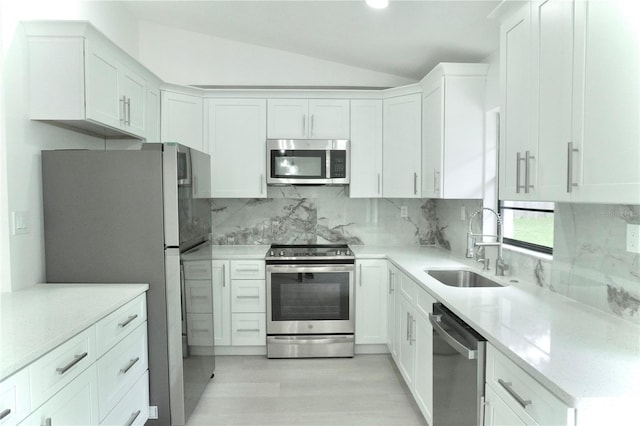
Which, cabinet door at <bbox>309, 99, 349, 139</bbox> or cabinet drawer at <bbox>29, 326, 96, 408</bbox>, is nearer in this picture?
cabinet drawer at <bbox>29, 326, 96, 408</bbox>

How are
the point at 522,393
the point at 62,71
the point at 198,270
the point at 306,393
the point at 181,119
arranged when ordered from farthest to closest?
1. the point at 181,119
2. the point at 306,393
3. the point at 198,270
4. the point at 62,71
5. the point at 522,393

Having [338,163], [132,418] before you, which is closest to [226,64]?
[338,163]

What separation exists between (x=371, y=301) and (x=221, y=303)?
1.31 m

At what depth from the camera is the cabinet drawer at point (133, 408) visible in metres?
1.93

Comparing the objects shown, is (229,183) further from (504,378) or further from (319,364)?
(504,378)

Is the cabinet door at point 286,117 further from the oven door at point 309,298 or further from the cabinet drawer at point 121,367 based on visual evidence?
the cabinet drawer at point 121,367

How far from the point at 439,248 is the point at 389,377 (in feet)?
4.48

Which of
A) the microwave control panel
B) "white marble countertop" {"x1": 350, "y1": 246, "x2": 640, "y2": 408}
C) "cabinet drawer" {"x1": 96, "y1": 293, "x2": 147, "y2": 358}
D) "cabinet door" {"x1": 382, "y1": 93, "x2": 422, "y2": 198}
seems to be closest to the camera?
"white marble countertop" {"x1": 350, "y1": 246, "x2": 640, "y2": 408}

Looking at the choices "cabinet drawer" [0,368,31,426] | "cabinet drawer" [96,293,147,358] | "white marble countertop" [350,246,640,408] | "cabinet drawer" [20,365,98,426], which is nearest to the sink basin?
"white marble countertop" [350,246,640,408]

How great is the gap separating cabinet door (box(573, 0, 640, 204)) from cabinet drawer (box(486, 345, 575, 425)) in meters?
0.63

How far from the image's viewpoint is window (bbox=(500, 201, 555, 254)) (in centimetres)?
231

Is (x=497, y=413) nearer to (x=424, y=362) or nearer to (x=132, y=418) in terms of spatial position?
(x=424, y=362)

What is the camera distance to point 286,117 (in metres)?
3.71

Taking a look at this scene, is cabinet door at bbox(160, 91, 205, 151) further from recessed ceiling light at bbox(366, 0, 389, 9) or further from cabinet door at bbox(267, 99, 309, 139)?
recessed ceiling light at bbox(366, 0, 389, 9)
